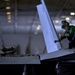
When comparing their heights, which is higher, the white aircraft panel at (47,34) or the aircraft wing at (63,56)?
the aircraft wing at (63,56)

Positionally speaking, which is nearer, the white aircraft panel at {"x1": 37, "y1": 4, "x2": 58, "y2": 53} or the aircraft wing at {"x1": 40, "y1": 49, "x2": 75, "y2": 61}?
the aircraft wing at {"x1": 40, "y1": 49, "x2": 75, "y2": 61}

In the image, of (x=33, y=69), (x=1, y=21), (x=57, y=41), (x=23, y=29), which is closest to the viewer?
(x=33, y=69)

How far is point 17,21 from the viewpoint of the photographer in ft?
85.6

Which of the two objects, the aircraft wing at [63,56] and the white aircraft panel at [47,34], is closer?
the aircraft wing at [63,56]

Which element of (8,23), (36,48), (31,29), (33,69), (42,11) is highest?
(42,11)

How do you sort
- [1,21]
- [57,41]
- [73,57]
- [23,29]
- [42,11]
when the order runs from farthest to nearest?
[23,29] → [1,21] → [42,11] → [57,41] → [73,57]

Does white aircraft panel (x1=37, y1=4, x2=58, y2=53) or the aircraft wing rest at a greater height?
the aircraft wing

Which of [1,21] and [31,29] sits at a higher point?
[1,21]

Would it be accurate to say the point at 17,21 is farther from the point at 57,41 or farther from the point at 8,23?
the point at 57,41

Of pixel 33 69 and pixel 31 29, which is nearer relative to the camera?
pixel 33 69

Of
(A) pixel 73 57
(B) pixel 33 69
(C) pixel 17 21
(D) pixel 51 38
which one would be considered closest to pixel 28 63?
(B) pixel 33 69

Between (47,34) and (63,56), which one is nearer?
(63,56)

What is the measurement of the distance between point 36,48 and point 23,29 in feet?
10.0

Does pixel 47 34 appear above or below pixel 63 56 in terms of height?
below
